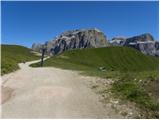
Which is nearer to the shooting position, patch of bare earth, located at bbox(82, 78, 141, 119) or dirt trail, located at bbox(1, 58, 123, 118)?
dirt trail, located at bbox(1, 58, 123, 118)

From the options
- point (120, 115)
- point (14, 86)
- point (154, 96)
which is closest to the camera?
point (120, 115)

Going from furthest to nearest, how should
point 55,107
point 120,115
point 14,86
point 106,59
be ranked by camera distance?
point 106,59
point 14,86
point 55,107
point 120,115

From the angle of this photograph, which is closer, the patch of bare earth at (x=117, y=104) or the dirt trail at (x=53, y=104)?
the dirt trail at (x=53, y=104)

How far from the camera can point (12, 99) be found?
75.5 ft

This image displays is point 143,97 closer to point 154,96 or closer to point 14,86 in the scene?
point 154,96

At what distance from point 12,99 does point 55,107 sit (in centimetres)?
447

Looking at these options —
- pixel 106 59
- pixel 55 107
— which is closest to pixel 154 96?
pixel 55 107

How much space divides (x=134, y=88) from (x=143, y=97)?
325 centimetres

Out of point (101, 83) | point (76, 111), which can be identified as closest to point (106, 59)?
point (101, 83)

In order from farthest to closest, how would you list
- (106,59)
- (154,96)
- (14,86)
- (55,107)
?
(106,59) → (14,86) → (154,96) → (55,107)

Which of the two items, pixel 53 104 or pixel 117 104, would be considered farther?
pixel 117 104

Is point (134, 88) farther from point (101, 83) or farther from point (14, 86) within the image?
point (14, 86)

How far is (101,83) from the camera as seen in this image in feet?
102

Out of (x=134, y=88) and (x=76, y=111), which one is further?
(x=134, y=88)
